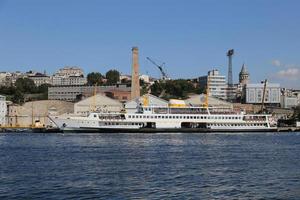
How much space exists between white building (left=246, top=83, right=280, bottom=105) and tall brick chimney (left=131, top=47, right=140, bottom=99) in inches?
2713

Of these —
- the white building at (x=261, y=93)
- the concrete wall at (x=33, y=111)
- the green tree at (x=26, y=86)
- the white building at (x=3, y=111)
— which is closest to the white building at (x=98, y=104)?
the concrete wall at (x=33, y=111)

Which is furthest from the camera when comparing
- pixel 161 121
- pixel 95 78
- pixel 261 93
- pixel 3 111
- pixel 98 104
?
pixel 261 93

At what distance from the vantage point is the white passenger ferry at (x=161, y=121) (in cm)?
7662

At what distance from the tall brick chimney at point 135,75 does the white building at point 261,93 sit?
68.9 m

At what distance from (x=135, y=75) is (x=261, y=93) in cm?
7295

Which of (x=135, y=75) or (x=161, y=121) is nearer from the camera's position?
(x=161, y=121)

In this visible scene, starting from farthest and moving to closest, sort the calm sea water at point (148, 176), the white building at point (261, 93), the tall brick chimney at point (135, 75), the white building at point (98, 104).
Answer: the white building at point (261, 93) < the tall brick chimney at point (135, 75) < the white building at point (98, 104) < the calm sea water at point (148, 176)

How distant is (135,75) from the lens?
11525 centimetres

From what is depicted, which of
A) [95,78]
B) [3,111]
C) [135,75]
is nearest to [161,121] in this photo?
[135,75]

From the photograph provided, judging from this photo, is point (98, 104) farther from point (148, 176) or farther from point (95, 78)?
point (148, 176)

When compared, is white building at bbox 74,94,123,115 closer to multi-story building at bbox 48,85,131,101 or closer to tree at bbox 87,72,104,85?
multi-story building at bbox 48,85,131,101

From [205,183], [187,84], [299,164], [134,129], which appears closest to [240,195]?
[205,183]

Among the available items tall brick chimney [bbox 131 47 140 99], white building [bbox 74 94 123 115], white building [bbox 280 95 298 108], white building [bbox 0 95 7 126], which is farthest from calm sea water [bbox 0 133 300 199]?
white building [bbox 280 95 298 108]

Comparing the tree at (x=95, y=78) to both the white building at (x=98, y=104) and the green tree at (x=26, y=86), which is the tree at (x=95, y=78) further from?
the white building at (x=98, y=104)
